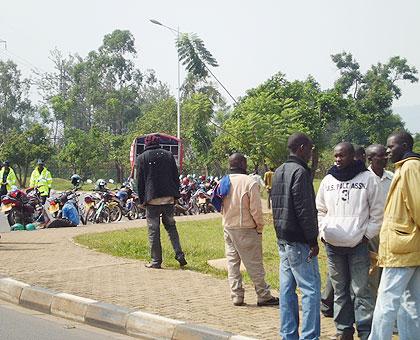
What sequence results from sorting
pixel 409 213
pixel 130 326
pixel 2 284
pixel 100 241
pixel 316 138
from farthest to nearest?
1. pixel 316 138
2. pixel 100 241
3. pixel 2 284
4. pixel 130 326
5. pixel 409 213

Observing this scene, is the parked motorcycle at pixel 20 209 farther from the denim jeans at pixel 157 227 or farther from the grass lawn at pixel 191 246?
the denim jeans at pixel 157 227

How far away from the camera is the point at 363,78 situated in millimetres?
55562

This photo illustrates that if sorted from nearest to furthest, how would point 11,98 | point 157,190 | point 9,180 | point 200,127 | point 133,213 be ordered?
point 157,190, point 9,180, point 133,213, point 200,127, point 11,98

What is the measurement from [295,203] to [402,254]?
3.60 feet

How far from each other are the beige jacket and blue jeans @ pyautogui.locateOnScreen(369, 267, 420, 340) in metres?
2.49

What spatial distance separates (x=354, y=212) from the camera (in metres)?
6.00

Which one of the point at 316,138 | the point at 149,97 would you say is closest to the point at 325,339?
the point at 316,138

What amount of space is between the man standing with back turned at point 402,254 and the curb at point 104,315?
1421 mm

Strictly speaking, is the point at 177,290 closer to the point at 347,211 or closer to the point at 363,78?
the point at 347,211

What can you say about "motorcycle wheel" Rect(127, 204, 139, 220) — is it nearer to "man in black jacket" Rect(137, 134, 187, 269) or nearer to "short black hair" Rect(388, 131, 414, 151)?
"man in black jacket" Rect(137, 134, 187, 269)

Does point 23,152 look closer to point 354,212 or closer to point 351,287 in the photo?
point 351,287

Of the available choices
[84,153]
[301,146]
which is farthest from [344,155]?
[84,153]

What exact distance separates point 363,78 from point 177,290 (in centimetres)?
4945

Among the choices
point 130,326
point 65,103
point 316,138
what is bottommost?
point 130,326
